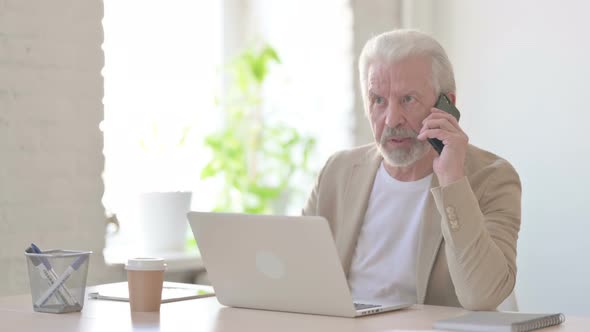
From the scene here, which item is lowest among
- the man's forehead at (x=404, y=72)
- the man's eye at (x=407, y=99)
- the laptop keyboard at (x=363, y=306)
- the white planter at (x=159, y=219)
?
the white planter at (x=159, y=219)

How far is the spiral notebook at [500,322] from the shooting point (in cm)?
163

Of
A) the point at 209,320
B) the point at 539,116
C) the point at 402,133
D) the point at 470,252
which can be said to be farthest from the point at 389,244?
the point at 539,116

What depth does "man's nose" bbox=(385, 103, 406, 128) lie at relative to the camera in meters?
2.39

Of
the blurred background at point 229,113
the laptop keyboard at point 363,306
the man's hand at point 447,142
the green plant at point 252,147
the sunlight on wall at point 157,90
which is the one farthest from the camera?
the green plant at point 252,147

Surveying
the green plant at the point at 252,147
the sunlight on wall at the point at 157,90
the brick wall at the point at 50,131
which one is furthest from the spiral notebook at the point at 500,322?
the green plant at the point at 252,147

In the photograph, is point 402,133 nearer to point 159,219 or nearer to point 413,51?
point 413,51

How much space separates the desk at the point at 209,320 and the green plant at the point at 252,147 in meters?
1.68

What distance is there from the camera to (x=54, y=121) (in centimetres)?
283

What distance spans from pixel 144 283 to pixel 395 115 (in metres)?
0.83

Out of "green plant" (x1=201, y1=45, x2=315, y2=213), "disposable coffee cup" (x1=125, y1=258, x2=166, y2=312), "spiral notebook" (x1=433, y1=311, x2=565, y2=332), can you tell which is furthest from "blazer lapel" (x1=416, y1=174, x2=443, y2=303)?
"green plant" (x1=201, y1=45, x2=315, y2=213)

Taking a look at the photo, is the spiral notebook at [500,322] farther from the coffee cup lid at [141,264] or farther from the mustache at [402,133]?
the mustache at [402,133]

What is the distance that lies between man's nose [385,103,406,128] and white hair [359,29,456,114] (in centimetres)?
12

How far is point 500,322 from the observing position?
1.66 meters

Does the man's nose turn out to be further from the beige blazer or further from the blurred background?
the blurred background
